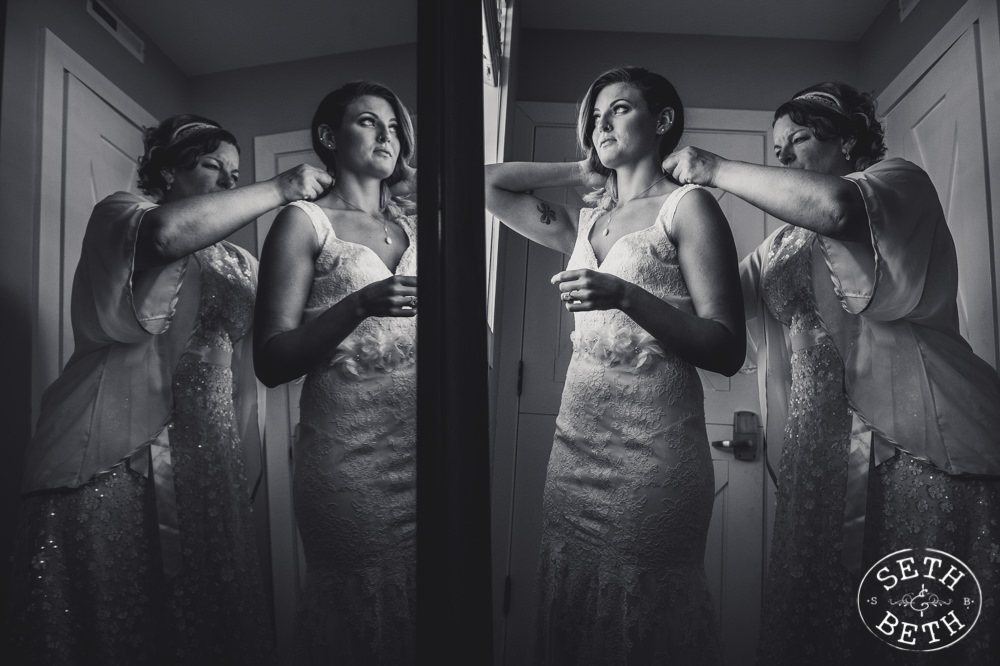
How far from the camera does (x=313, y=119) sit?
857mm

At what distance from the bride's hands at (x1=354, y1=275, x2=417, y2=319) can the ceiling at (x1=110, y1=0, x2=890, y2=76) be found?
0.26 m

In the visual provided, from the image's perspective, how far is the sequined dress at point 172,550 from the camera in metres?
0.77

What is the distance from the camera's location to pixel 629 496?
34.0 inches

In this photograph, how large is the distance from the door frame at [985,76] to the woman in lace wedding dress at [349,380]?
585 millimetres

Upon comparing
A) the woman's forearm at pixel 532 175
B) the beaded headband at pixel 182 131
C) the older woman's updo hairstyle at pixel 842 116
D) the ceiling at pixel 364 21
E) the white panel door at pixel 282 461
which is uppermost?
the ceiling at pixel 364 21

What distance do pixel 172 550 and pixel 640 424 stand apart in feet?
1.63

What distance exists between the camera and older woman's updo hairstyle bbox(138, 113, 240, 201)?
83 cm

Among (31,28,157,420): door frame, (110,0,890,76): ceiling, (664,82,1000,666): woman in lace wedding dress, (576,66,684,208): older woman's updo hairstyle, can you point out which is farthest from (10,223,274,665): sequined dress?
(664,82,1000,666): woman in lace wedding dress

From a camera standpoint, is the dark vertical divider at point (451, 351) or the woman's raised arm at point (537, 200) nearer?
the dark vertical divider at point (451, 351)

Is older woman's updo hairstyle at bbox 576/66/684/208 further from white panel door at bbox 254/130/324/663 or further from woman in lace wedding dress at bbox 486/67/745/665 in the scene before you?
white panel door at bbox 254/130/324/663

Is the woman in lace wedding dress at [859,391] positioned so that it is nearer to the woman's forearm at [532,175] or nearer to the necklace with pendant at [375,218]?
the woman's forearm at [532,175]

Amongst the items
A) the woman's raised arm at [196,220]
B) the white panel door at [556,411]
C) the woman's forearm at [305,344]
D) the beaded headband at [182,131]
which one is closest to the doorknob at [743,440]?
the white panel door at [556,411]

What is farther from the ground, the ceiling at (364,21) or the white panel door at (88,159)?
the ceiling at (364,21)

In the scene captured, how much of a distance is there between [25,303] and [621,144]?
0.67m
